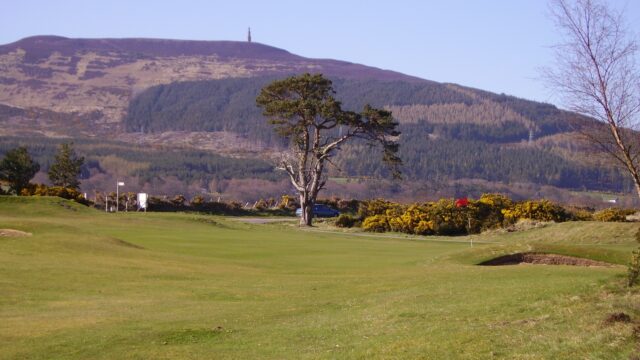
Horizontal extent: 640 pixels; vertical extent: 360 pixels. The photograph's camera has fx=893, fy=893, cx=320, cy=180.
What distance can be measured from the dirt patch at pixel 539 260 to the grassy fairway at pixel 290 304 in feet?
1.00

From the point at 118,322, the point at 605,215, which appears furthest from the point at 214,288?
the point at 605,215

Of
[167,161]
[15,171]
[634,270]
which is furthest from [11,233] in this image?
[167,161]

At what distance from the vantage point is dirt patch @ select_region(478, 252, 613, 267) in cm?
2431

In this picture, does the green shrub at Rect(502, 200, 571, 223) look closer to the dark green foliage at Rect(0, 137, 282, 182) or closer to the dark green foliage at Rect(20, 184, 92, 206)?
the dark green foliage at Rect(20, 184, 92, 206)

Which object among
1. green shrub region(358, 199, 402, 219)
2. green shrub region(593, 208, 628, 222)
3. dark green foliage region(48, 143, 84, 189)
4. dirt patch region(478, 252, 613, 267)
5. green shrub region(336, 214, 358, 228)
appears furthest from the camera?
dark green foliage region(48, 143, 84, 189)

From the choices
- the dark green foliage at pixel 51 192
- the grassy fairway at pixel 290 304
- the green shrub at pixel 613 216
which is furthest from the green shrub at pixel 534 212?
the dark green foliage at pixel 51 192

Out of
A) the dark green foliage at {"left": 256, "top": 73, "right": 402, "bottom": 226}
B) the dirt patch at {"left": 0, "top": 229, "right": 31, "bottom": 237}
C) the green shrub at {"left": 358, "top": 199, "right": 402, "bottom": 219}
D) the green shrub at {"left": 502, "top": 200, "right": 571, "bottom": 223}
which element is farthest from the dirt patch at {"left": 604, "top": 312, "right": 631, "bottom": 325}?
the dark green foliage at {"left": 256, "top": 73, "right": 402, "bottom": 226}

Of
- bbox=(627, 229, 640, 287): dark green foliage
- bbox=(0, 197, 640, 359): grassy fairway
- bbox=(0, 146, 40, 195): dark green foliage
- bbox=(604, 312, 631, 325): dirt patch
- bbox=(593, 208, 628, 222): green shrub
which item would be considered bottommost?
bbox=(0, 197, 640, 359): grassy fairway

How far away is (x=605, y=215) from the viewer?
4841 cm

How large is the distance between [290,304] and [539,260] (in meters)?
8.85

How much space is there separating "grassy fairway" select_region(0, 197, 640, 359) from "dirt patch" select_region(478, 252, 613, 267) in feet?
1.00

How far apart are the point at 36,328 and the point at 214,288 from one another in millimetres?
6416

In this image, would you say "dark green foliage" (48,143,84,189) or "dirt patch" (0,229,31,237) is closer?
"dirt patch" (0,229,31,237)

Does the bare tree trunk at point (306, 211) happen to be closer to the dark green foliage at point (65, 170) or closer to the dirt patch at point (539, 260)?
the dark green foliage at point (65, 170)
